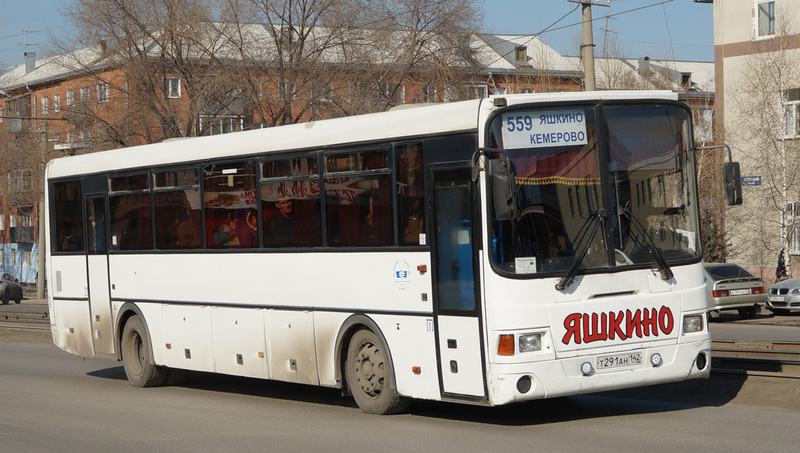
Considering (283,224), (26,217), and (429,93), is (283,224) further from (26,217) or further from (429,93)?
(26,217)

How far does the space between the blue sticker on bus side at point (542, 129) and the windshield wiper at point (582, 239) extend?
2.26 ft

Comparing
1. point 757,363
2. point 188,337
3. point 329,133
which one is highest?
point 329,133

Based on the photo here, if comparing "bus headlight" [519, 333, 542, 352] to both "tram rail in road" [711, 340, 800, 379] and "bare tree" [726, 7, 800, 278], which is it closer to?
"tram rail in road" [711, 340, 800, 379]

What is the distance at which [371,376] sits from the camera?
36.6 ft

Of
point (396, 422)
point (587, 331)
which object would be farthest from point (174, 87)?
point (587, 331)

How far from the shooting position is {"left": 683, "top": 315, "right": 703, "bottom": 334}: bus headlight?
10289 millimetres

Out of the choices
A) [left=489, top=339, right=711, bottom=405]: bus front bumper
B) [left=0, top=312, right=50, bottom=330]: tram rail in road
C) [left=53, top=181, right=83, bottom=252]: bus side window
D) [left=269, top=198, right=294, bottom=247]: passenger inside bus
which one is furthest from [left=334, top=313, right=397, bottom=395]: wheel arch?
[left=0, top=312, right=50, bottom=330]: tram rail in road

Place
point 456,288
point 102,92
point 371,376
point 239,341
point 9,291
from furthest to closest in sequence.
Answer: point 9,291, point 102,92, point 239,341, point 371,376, point 456,288

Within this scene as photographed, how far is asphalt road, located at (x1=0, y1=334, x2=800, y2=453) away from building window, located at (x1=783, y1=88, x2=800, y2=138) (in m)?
25.5

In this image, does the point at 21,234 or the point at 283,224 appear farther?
the point at 21,234

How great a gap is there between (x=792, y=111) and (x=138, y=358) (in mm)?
26474

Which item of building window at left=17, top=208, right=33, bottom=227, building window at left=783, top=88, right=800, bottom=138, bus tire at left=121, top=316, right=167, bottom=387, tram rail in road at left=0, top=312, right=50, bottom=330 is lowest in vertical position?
tram rail in road at left=0, top=312, right=50, bottom=330

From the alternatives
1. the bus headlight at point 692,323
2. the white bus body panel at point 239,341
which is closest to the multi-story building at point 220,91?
the white bus body panel at point 239,341

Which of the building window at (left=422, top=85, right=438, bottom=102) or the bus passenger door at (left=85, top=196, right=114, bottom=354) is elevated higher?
the building window at (left=422, top=85, right=438, bottom=102)
